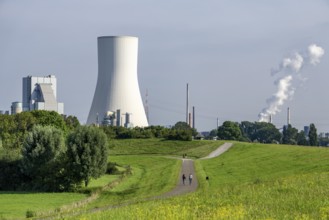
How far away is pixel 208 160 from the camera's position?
201 ft

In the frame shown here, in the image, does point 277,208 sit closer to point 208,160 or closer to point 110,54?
point 208,160

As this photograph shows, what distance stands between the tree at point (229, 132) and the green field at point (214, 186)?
21.6 metres

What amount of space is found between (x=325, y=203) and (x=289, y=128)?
99.7 meters

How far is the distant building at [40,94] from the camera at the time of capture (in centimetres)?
10562

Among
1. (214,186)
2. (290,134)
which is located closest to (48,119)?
(214,186)

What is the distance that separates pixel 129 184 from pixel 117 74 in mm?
36902

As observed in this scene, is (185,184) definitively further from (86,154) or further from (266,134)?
(266,134)

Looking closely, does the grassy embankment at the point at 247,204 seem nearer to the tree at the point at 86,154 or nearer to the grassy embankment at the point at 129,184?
the grassy embankment at the point at 129,184

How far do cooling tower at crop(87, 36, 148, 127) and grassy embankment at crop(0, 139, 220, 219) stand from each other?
720 cm

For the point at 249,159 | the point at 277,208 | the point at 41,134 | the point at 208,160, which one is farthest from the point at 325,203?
the point at 208,160

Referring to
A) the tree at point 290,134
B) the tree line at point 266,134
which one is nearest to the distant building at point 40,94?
the tree line at point 266,134

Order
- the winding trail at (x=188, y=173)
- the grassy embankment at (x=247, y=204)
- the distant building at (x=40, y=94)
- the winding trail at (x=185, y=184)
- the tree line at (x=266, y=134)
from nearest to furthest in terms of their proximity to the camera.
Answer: the grassy embankment at (x=247, y=204) → the winding trail at (x=185, y=184) → the winding trail at (x=188, y=173) → the tree line at (x=266, y=134) → the distant building at (x=40, y=94)

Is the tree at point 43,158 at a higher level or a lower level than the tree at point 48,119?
lower

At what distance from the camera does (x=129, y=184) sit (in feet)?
144
